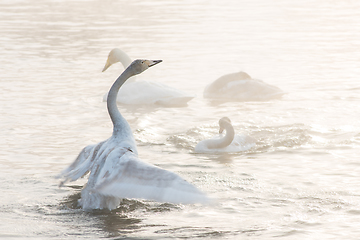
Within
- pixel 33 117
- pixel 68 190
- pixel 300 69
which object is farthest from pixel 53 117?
pixel 300 69

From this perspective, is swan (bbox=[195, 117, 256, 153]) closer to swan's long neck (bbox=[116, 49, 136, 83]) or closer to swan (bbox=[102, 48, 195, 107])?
swan (bbox=[102, 48, 195, 107])

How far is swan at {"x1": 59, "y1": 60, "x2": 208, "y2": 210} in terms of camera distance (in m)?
5.99

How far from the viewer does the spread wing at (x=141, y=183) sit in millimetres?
5895

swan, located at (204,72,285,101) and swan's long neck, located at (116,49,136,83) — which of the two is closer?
swan, located at (204,72,285,101)

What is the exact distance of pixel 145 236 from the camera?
647cm

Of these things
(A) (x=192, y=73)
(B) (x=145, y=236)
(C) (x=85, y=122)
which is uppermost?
(A) (x=192, y=73)

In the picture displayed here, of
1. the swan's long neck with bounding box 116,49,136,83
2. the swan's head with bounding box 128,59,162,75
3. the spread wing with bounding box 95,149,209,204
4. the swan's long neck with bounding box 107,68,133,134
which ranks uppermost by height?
the swan's long neck with bounding box 116,49,136,83

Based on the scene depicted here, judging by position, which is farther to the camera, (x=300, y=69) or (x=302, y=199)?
(x=300, y=69)

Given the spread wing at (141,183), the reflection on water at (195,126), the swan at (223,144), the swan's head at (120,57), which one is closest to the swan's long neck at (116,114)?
the spread wing at (141,183)

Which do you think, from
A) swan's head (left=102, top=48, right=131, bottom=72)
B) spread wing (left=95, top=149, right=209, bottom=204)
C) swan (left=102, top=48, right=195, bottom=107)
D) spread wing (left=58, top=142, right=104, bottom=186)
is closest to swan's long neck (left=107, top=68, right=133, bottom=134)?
spread wing (left=58, top=142, right=104, bottom=186)

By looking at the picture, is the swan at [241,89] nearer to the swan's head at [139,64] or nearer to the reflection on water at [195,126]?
the reflection on water at [195,126]

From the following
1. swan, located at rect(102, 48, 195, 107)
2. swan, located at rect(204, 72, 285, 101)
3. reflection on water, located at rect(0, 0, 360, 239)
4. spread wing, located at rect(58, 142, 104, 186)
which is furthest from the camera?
swan, located at rect(204, 72, 285, 101)

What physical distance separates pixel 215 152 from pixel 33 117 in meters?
4.34

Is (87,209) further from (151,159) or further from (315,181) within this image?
(315,181)
